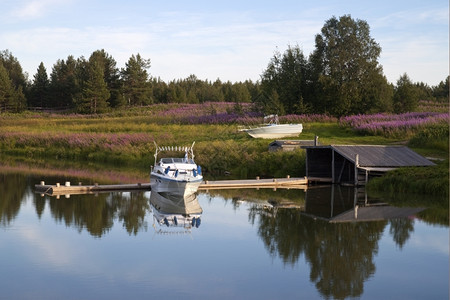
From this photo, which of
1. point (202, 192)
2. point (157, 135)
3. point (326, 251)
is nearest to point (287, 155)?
point (202, 192)

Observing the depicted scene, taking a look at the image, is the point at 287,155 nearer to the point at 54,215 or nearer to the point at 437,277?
the point at 54,215

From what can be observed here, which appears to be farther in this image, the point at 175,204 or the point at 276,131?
the point at 276,131

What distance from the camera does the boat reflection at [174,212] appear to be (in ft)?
75.3

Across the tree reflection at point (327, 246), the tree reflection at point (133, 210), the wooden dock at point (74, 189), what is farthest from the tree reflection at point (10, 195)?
the tree reflection at point (327, 246)

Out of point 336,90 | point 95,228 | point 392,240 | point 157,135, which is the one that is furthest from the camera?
point 336,90

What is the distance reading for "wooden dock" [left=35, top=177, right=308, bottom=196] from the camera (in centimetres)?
2953

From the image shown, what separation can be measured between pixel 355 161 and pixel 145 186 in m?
11.1

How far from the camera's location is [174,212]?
25969 mm

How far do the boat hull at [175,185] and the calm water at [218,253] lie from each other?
101 cm

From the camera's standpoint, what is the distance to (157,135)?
51.2 meters

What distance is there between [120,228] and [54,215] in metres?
3.77

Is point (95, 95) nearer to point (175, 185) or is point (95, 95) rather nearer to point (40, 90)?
point (40, 90)

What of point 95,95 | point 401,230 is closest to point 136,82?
point 95,95

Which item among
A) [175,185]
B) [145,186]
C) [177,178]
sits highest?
[177,178]
